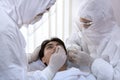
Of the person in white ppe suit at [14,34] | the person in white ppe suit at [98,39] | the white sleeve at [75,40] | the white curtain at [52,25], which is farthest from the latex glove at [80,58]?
the white curtain at [52,25]

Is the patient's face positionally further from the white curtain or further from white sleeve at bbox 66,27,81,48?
the white curtain

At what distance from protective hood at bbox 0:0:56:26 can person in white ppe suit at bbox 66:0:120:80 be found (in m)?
0.52

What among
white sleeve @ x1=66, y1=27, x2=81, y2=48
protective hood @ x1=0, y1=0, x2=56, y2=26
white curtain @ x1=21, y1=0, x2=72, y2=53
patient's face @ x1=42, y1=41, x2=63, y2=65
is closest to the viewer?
protective hood @ x1=0, y1=0, x2=56, y2=26

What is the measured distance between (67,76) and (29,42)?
959 mm

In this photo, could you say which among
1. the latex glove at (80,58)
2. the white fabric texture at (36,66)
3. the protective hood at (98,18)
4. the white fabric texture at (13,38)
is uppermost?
the white fabric texture at (13,38)

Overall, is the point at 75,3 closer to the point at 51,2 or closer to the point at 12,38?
the point at 51,2

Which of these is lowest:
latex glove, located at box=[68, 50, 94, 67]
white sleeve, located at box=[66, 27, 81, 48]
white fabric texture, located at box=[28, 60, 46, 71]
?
white fabric texture, located at box=[28, 60, 46, 71]

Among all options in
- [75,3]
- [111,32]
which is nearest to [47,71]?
[111,32]

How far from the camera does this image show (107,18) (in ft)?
6.28

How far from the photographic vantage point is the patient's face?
2.02m

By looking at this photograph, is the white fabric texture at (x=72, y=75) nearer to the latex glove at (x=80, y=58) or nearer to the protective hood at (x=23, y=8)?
the latex glove at (x=80, y=58)

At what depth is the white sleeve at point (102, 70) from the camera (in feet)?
5.53

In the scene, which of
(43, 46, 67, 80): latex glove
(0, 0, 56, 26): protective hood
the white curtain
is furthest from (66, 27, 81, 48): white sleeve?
(0, 0, 56, 26): protective hood

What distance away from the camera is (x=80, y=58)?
1923 mm
